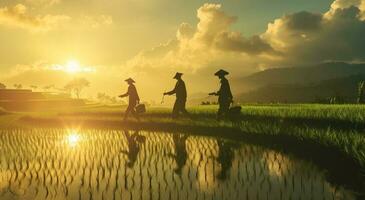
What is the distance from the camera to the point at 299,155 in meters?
13.2

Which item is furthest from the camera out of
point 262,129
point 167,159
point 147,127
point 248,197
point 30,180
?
point 147,127

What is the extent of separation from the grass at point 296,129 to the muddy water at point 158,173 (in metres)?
0.65

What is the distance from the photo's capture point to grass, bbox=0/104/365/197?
10562 millimetres

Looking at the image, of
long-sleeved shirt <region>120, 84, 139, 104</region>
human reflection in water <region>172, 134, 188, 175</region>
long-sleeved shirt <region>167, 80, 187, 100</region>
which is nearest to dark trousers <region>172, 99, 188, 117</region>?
long-sleeved shirt <region>167, 80, 187, 100</region>

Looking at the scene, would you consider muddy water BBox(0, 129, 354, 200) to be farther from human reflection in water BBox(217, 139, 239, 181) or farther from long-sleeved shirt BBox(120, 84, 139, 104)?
long-sleeved shirt BBox(120, 84, 139, 104)

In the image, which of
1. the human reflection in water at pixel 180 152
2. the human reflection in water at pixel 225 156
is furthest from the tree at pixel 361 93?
the human reflection in water at pixel 225 156

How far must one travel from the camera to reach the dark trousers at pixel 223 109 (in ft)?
74.8

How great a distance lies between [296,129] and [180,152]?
4.45 metres

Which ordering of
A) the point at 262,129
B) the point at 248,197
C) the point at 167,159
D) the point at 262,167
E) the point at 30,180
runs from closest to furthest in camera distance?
the point at 248,197
the point at 30,180
the point at 262,167
the point at 167,159
the point at 262,129

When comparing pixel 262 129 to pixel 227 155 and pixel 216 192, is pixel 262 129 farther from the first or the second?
pixel 216 192

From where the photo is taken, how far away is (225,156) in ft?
43.4

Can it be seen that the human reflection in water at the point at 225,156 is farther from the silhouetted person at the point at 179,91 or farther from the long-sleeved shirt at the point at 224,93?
the silhouetted person at the point at 179,91

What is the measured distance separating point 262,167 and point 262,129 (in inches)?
261

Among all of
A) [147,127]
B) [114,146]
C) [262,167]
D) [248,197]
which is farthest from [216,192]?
[147,127]
